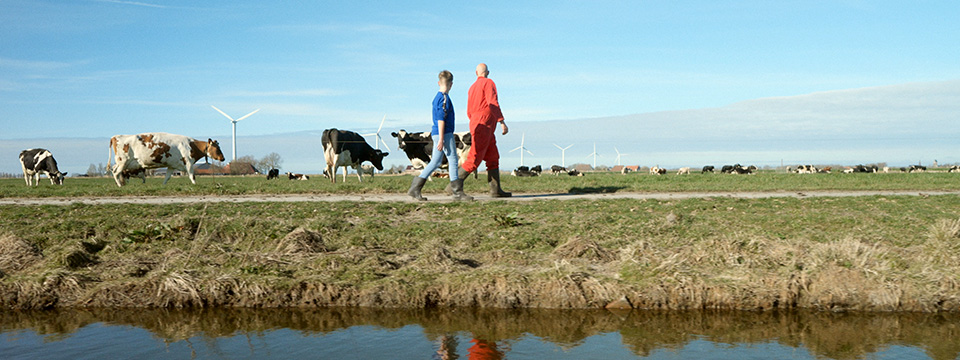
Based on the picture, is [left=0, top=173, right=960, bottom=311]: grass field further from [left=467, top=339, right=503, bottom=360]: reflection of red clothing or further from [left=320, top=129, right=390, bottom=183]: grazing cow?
[left=320, top=129, right=390, bottom=183]: grazing cow

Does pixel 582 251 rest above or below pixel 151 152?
below

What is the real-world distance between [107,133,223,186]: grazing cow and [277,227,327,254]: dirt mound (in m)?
17.2

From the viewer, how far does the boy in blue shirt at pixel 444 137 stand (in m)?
13.5

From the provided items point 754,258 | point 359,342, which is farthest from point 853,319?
point 359,342

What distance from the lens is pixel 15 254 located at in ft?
26.8

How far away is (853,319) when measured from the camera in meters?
6.07

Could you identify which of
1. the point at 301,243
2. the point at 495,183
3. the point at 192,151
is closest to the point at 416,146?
the point at 192,151

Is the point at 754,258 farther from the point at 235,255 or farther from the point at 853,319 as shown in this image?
the point at 235,255

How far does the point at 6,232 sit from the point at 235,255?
3927 mm

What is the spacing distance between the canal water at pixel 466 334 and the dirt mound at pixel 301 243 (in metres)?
1.77

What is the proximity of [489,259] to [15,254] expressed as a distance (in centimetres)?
557

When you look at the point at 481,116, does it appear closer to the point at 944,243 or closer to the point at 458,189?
the point at 458,189

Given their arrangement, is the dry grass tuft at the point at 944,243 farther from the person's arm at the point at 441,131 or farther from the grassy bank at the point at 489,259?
the person's arm at the point at 441,131

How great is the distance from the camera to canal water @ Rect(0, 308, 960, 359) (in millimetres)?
5113
